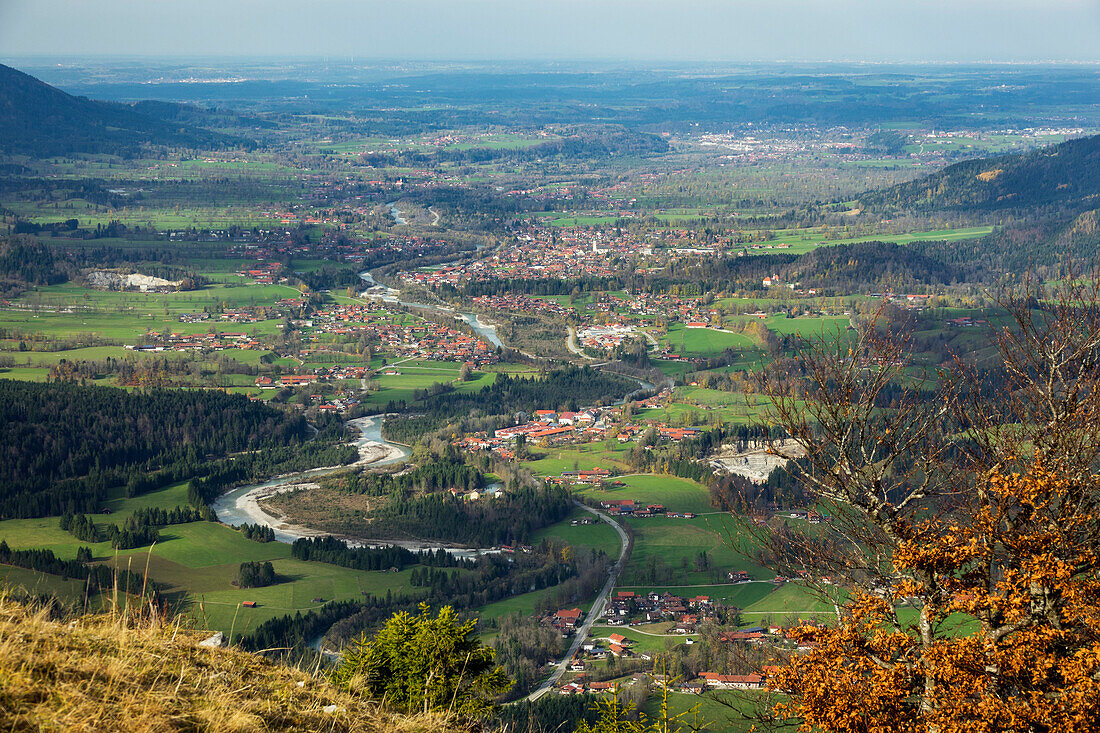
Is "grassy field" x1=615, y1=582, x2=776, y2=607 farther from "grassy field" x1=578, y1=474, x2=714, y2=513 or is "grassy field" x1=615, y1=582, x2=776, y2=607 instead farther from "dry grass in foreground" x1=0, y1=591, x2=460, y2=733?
"dry grass in foreground" x1=0, y1=591, x2=460, y2=733

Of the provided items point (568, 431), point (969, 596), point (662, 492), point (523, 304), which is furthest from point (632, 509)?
point (523, 304)

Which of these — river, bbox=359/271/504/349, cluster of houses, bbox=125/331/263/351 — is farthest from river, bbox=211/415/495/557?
river, bbox=359/271/504/349

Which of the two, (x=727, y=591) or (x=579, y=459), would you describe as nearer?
(x=727, y=591)

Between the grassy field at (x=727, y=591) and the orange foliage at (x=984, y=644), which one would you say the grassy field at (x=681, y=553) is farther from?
the orange foliage at (x=984, y=644)

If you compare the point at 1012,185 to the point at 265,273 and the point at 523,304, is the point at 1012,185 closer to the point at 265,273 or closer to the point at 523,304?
the point at 523,304

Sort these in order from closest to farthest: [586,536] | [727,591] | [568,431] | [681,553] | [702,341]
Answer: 1. [727,591]
2. [681,553]
3. [586,536]
4. [568,431]
5. [702,341]

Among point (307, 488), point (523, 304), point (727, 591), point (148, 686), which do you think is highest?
point (148, 686)

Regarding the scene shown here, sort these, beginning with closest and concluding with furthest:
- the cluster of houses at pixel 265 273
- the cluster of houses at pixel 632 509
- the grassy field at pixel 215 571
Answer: the grassy field at pixel 215 571, the cluster of houses at pixel 632 509, the cluster of houses at pixel 265 273

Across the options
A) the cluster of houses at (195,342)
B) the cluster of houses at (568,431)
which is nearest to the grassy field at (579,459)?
the cluster of houses at (568,431)
